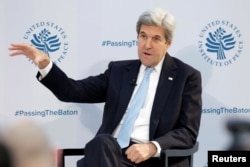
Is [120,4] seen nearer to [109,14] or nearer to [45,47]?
[109,14]

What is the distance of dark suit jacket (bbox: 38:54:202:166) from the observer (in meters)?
2.48

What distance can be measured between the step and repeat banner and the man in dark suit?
2.41 feet

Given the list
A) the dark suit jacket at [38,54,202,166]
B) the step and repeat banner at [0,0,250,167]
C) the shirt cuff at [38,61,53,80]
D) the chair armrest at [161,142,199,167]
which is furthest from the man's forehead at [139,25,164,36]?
the step and repeat banner at [0,0,250,167]

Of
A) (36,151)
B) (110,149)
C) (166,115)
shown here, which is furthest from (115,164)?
(36,151)

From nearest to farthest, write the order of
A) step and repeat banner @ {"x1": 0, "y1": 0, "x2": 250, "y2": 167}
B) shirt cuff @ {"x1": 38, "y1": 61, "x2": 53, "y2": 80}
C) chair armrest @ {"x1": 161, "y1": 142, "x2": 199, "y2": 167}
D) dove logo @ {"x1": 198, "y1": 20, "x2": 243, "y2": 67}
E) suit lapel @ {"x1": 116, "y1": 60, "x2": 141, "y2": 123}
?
chair armrest @ {"x1": 161, "y1": 142, "x2": 199, "y2": 167} → shirt cuff @ {"x1": 38, "y1": 61, "x2": 53, "y2": 80} → suit lapel @ {"x1": 116, "y1": 60, "x2": 141, "y2": 123} → step and repeat banner @ {"x1": 0, "y1": 0, "x2": 250, "y2": 167} → dove logo @ {"x1": 198, "y1": 20, "x2": 243, "y2": 67}

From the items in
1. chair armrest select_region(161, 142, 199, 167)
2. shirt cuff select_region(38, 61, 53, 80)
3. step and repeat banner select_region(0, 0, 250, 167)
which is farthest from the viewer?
step and repeat banner select_region(0, 0, 250, 167)

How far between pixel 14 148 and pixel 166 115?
2.05 metres

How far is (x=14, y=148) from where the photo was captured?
491 mm

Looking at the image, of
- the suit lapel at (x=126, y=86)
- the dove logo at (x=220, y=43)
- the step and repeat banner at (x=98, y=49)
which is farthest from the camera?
the dove logo at (x=220, y=43)

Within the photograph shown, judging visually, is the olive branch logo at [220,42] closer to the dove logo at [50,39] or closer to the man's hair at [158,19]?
the man's hair at [158,19]

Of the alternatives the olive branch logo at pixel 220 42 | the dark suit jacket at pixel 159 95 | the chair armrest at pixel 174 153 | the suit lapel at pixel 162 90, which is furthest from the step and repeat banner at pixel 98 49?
the chair armrest at pixel 174 153

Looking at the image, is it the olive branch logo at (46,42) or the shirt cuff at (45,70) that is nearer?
the shirt cuff at (45,70)

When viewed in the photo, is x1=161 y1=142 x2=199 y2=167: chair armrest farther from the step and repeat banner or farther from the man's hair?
the step and repeat banner

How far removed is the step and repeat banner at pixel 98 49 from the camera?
3354mm
